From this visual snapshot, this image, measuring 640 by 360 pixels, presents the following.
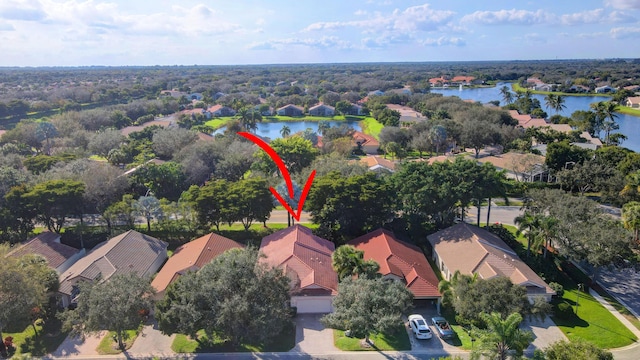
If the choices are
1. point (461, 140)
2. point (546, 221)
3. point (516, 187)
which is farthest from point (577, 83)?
point (546, 221)

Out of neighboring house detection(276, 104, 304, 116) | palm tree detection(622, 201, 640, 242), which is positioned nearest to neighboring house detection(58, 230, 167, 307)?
palm tree detection(622, 201, 640, 242)

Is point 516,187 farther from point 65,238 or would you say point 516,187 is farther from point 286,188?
point 65,238

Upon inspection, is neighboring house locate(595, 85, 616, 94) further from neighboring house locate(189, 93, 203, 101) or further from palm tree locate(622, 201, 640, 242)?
palm tree locate(622, 201, 640, 242)

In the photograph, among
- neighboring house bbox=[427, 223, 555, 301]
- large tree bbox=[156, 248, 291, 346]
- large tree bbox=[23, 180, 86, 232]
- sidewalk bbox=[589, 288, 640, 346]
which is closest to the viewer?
large tree bbox=[156, 248, 291, 346]

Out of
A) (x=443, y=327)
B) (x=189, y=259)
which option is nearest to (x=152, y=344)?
(x=189, y=259)

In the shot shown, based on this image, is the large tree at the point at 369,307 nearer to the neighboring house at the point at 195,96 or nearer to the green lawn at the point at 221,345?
the green lawn at the point at 221,345

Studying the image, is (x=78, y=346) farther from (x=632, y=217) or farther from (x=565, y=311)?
(x=632, y=217)
